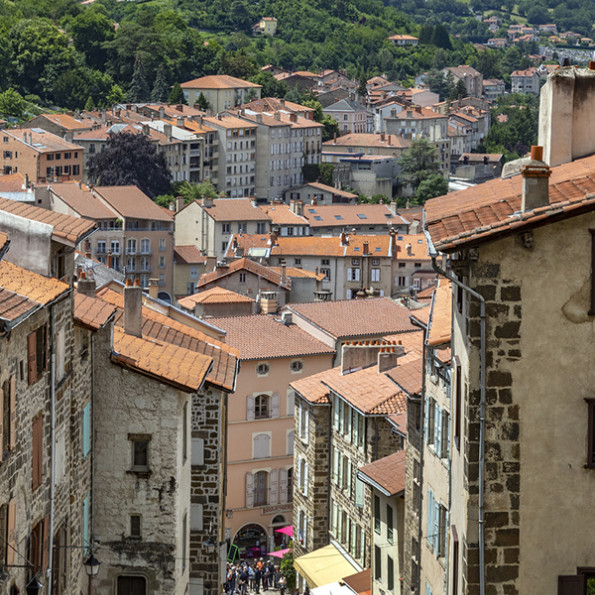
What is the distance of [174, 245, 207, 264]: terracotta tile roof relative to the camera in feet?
407

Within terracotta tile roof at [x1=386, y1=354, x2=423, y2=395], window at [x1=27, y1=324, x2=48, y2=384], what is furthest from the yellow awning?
window at [x1=27, y1=324, x2=48, y2=384]

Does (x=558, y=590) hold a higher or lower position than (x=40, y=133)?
lower

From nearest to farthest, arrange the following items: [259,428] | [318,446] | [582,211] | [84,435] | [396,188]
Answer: [582,211] → [84,435] → [318,446] → [259,428] → [396,188]

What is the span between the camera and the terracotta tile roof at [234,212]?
427ft

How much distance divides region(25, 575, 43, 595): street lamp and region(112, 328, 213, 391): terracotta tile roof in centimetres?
602

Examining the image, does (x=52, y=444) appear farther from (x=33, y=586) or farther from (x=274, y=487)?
(x=274, y=487)

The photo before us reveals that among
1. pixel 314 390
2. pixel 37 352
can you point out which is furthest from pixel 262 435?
pixel 37 352

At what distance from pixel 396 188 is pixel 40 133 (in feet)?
158

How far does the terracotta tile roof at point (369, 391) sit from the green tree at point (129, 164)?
101408mm

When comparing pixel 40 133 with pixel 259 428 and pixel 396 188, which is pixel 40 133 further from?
pixel 259 428

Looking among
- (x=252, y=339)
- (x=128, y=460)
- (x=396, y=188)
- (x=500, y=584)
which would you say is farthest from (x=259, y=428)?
(x=396, y=188)

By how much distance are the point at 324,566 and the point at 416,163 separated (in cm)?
13868

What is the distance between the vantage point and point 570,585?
55.3 ft

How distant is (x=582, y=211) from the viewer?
16531 millimetres
